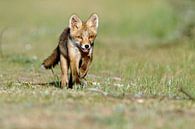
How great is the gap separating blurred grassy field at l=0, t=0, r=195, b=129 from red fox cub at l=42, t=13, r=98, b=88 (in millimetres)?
313

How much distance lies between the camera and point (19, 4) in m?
37.9

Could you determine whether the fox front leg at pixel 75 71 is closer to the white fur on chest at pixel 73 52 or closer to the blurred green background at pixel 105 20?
the white fur on chest at pixel 73 52

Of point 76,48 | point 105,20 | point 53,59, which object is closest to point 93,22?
point 76,48

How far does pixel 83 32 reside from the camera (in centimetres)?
1148

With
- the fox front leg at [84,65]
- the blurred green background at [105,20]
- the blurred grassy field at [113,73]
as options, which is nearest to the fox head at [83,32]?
the fox front leg at [84,65]

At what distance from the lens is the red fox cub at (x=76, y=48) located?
450 inches

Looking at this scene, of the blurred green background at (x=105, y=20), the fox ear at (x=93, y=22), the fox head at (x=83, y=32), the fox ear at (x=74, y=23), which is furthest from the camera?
the blurred green background at (x=105, y=20)

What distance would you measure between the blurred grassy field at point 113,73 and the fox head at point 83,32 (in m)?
0.69

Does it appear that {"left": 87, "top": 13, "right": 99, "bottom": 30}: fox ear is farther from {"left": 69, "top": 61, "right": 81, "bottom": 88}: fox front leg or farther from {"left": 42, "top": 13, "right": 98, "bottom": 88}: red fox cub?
{"left": 69, "top": 61, "right": 81, "bottom": 88}: fox front leg

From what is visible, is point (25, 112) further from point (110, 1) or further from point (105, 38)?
point (110, 1)

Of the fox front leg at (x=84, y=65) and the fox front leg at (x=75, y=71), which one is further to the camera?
the fox front leg at (x=84, y=65)

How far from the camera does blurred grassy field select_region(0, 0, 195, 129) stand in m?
8.27

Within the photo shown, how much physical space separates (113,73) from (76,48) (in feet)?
11.6

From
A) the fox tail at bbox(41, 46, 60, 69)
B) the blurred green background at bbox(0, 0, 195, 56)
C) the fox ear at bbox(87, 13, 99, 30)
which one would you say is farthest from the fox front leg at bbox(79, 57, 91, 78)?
the blurred green background at bbox(0, 0, 195, 56)
